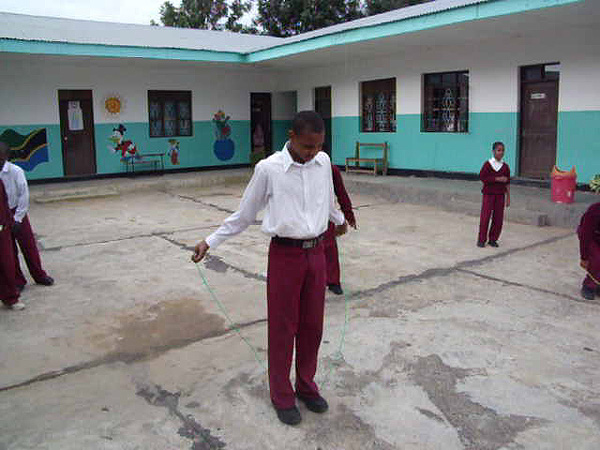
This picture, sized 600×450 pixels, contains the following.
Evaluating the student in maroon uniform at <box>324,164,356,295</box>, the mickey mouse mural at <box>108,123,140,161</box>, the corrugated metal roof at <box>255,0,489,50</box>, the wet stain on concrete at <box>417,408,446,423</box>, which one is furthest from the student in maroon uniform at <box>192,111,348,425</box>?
the mickey mouse mural at <box>108,123,140,161</box>

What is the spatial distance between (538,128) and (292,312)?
357 inches

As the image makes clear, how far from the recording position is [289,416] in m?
3.02

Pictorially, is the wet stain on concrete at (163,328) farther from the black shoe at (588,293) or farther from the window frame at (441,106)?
the window frame at (441,106)

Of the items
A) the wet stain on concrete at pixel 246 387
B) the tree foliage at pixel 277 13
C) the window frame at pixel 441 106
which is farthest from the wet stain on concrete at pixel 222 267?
the tree foliage at pixel 277 13

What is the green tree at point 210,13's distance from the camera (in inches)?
1145

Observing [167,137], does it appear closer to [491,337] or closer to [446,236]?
[446,236]

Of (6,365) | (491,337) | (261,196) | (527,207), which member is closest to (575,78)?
(527,207)

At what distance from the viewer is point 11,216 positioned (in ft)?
17.1

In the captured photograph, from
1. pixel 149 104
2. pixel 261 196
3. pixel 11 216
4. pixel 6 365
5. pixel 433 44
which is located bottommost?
pixel 6 365

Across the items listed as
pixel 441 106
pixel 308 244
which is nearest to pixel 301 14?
pixel 441 106

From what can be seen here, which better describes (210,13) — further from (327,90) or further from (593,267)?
(593,267)

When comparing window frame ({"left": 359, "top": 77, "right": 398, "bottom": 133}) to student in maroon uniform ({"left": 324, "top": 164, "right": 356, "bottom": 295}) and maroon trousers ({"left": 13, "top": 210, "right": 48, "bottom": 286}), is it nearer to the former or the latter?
student in maroon uniform ({"left": 324, "top": 164, "right": 356, "bottom": 295})

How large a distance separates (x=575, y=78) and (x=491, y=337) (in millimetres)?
7205

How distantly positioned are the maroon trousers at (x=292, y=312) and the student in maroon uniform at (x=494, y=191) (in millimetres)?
4426
